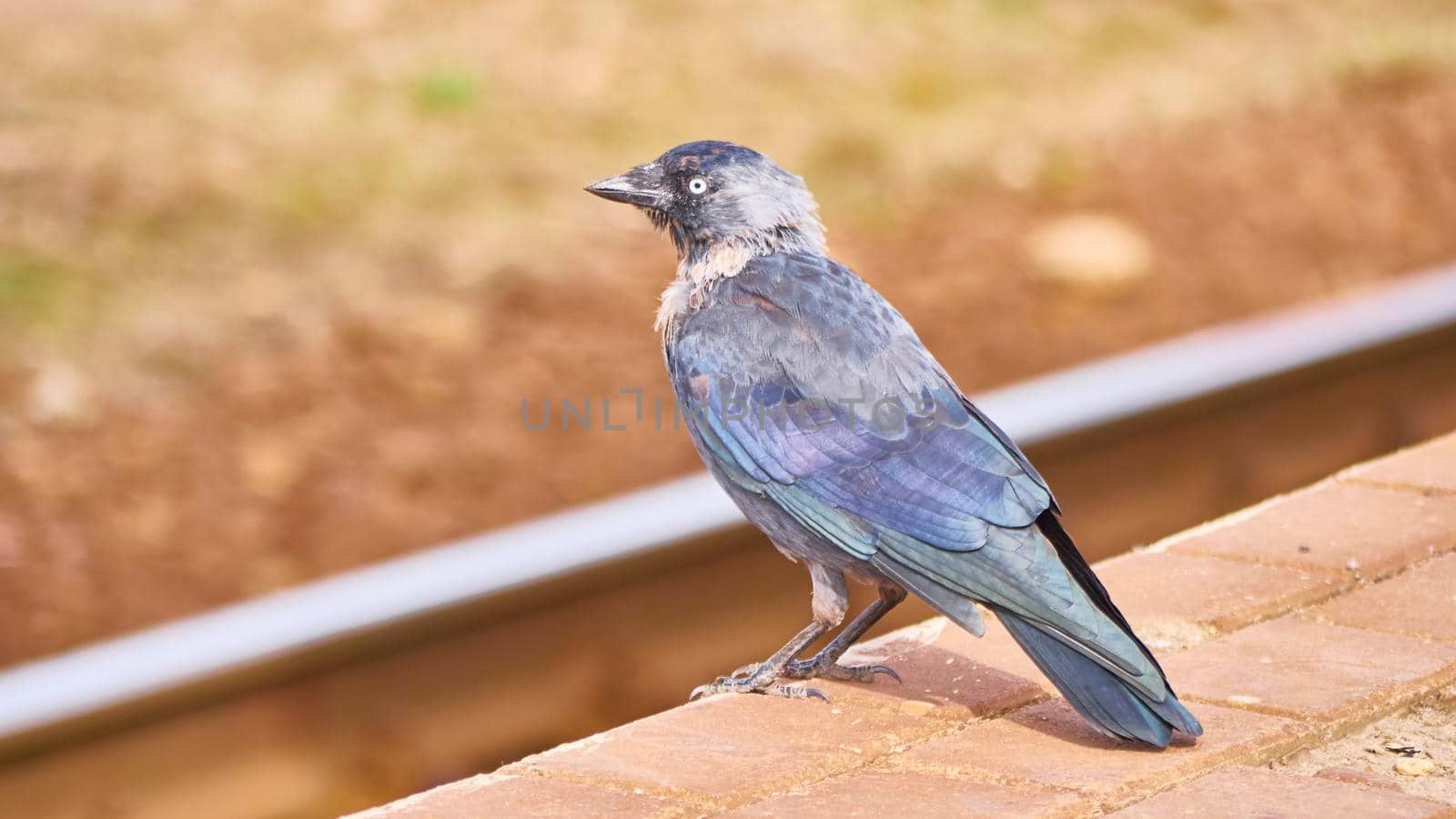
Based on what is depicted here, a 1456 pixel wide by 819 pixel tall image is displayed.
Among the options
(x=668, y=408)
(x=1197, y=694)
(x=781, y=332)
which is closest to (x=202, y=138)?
(x=668, y=408)

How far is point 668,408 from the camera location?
669cm

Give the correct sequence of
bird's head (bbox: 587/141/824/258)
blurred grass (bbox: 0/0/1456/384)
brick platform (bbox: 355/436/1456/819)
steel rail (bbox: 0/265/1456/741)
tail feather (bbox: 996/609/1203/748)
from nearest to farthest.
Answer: brick platform (bbox: 355/436/1456/819) < tail feather (bbox: 996/609/1203/748) < bird's head (bbox: 587/141/824/258) < steel rail (bbox: 0/265/1456/741) < blurred grass (bbox: 0/0/1456/384)

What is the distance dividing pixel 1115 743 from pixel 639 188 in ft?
5.13

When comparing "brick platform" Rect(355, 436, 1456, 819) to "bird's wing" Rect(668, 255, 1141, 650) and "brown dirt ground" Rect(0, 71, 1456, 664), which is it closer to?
"bird's wing" Rect(668, 255, 1141, 650)

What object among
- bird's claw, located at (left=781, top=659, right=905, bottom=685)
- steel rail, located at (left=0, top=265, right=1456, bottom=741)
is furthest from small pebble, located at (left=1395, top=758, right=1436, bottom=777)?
steel rail, located at (left=0, top=265, right=1456, bottom=741)

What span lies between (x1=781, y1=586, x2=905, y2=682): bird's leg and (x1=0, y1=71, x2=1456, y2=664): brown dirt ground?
2449mm

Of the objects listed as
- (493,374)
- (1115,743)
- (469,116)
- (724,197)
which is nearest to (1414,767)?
(1115,743)

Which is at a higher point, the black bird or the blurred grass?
the blurred grass

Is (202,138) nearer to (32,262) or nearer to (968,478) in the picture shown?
(32,262)

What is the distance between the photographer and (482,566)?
4637mm

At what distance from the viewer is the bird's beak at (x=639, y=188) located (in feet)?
12.7

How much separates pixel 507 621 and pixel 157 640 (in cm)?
85

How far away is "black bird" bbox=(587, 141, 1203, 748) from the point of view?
119 inches

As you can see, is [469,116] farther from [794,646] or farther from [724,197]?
[794,646]
